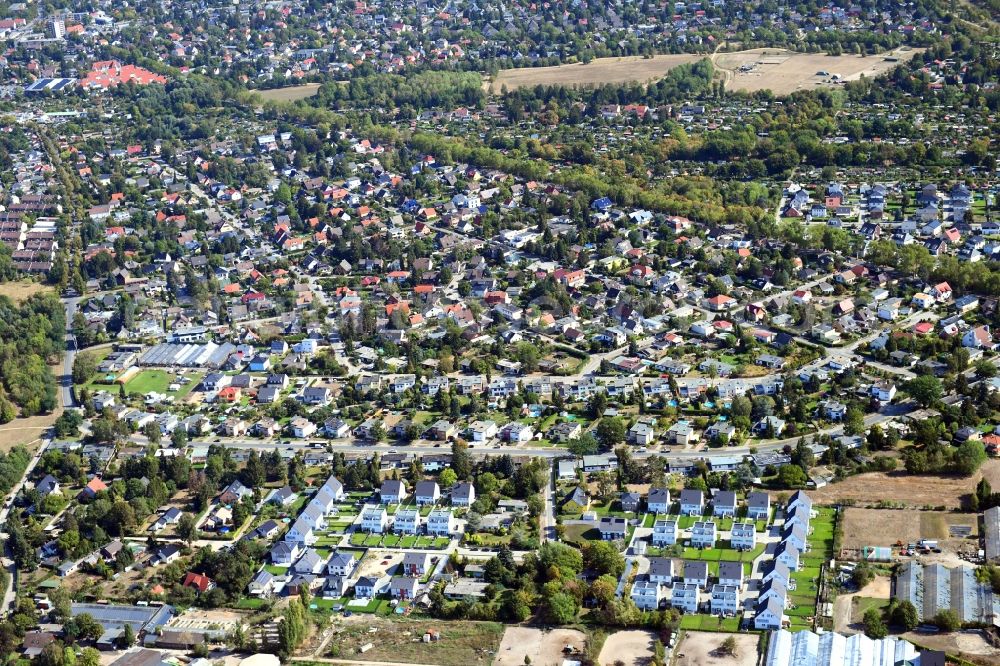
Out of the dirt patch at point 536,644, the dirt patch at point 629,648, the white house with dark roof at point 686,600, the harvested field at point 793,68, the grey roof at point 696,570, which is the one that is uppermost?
the grey roof at point 696,570

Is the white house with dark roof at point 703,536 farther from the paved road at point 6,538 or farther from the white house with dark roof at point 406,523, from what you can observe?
the paved road at point 6,538

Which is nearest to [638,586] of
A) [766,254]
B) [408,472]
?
[408,472]

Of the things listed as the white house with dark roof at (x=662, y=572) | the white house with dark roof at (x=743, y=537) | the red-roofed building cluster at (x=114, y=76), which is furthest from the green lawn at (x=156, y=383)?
the red-roofed building cluster at (x=114, y=76)

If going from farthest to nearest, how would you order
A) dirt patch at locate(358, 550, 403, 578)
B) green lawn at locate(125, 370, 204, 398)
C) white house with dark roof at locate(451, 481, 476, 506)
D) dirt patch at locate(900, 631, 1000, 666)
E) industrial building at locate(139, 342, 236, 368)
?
1. industrial building at locate(139, 342, 236, 368)
2. green lawn at locate(125, 370, 204, 398)
3. white house with dark roof at locate(451, 481, 476, 506)
4. dirt patch at locate(358, 550, 403, 578)
5. dirt patch at locate(900, 631, 1000, 666)

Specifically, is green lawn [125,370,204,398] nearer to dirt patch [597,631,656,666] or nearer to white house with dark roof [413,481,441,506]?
white house with dark roof [413,481,441,506]

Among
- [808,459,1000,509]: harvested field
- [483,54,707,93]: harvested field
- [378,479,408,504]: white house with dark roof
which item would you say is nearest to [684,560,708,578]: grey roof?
[808,459,1000,509]: harvested field

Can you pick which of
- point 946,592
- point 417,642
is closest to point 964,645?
point 946,592
